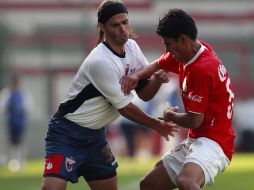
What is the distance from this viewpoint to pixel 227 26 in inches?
1332

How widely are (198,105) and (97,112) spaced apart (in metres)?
1.08

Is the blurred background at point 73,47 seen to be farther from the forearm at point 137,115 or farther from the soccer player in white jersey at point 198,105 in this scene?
the soccer player in white jersey at point 198,105

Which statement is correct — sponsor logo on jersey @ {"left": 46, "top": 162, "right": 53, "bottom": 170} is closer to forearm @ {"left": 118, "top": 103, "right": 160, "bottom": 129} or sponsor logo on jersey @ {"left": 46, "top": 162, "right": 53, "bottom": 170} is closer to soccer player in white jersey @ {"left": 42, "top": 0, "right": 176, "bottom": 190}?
soccer player in white jersey @ {"left": 42, "top": 0, "right": 176, "bottom": 190}

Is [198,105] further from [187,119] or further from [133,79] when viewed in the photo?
[133,79]

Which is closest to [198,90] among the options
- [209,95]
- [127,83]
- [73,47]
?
[209,95]

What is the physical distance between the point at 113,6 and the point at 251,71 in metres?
22.6

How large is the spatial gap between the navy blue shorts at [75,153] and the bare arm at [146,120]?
42cm

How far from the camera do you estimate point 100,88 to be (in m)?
9.52

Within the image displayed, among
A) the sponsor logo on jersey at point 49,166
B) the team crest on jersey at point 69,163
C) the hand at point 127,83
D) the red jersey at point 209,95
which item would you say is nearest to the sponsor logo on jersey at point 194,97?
the red jersey at point 209,95

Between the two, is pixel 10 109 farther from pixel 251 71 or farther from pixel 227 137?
pixel 227 137

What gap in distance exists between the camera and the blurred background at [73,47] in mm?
27891

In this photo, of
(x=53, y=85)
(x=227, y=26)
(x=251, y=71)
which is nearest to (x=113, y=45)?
(x=53, y=85)

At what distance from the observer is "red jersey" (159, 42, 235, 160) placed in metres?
9.09

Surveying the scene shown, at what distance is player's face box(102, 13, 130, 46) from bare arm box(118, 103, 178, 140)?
62 cm
